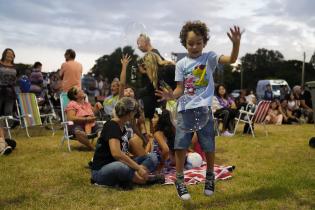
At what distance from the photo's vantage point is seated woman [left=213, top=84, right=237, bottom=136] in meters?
10.3

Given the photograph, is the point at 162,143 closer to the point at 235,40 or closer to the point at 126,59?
the point at 126,59

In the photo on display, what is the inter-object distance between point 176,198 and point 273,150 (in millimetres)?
3935

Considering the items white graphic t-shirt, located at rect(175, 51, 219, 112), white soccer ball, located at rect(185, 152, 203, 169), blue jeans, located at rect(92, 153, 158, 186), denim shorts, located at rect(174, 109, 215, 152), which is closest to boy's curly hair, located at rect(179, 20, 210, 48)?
white graphic t-shirt, located at rect(175, 51, 219, 112)

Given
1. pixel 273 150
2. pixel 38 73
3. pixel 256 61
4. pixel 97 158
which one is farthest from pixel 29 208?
pixel 256 61

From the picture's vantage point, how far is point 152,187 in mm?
4816

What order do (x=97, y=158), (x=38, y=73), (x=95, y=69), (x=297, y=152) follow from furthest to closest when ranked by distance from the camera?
1. (x=95, y=69)
2. (x=38, y=73)
3. (x=297, y=152)
4. (x=97, y=158)

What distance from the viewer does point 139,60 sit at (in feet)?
19.3

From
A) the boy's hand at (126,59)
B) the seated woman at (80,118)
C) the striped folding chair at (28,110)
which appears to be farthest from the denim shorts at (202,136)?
the striped folding chair at (28,110)

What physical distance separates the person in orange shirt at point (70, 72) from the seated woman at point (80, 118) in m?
1.87

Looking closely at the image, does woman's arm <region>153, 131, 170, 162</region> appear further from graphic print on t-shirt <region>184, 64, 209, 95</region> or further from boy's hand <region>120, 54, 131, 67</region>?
graphic print on t-shirt <region>184, 64, 209, 95</region>

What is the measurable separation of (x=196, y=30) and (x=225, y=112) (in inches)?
257

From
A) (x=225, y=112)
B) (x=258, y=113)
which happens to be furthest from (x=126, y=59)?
(x=258, y=113)

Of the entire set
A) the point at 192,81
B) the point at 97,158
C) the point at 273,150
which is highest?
the point at 192,81

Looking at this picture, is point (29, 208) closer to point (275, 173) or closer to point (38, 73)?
point (275, 173)
